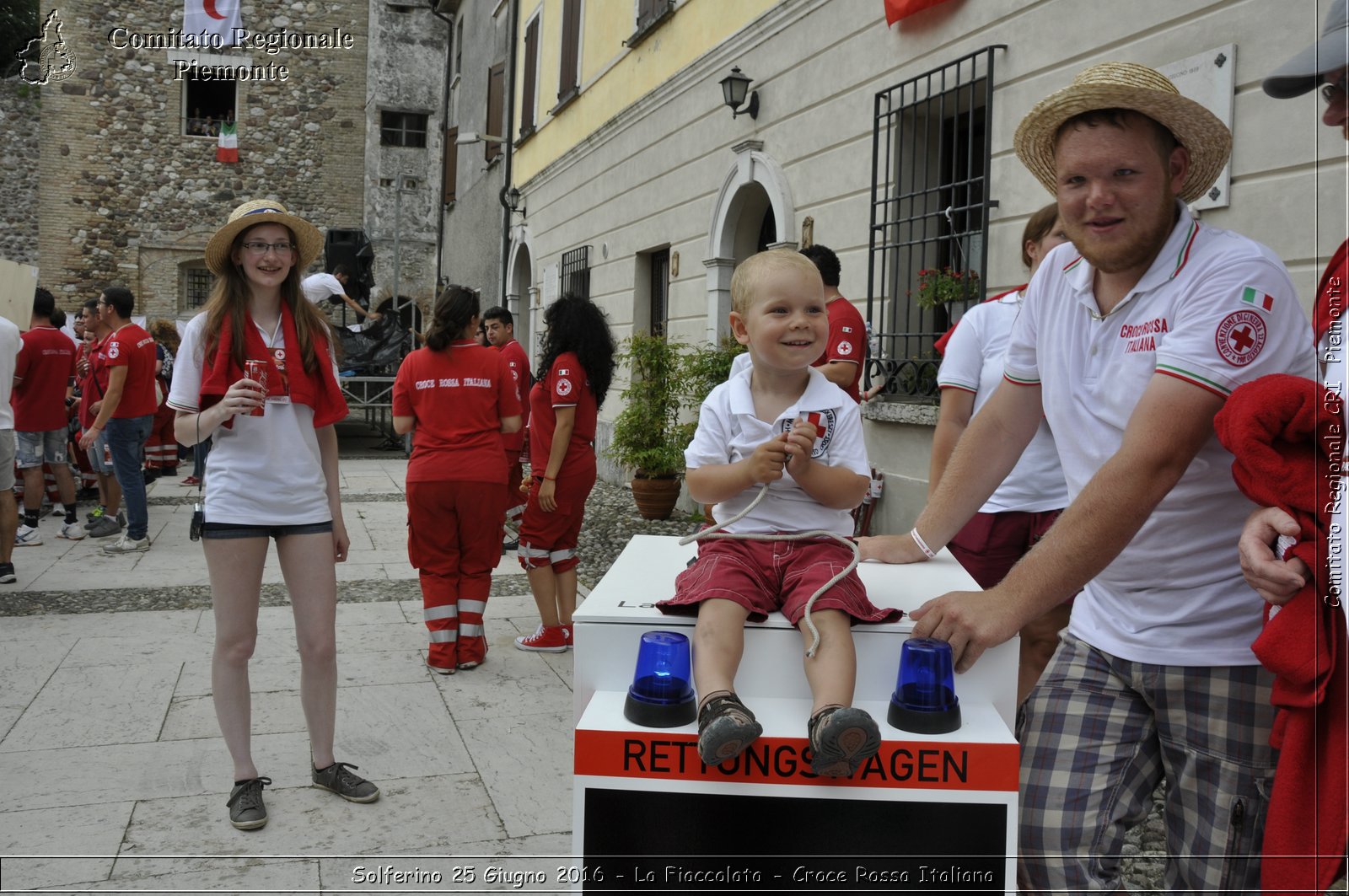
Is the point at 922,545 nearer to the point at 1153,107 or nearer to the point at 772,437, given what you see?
the point at 772,437

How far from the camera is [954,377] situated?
3.85m

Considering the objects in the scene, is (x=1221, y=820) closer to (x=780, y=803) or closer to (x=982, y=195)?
(x=780, y=803)

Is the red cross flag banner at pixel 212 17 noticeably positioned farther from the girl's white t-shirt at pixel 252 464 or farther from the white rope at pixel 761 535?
the white rope at pixel 761 535

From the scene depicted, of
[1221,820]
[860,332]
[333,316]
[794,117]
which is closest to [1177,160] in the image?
[1221,820]

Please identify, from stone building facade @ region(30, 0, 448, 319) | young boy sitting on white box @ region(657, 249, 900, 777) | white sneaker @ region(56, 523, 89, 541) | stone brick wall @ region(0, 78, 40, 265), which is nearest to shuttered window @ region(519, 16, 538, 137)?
stone building facade @ region(30, 0, 448, 319)

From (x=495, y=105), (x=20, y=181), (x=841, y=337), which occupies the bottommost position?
(x=841, y=337)

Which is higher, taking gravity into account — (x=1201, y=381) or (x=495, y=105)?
(x=495, y=105)

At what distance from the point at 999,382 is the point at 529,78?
55.2 feet

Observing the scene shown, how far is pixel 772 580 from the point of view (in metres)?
2.21

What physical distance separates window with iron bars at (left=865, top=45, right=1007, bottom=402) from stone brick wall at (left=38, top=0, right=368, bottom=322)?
69.6 ft

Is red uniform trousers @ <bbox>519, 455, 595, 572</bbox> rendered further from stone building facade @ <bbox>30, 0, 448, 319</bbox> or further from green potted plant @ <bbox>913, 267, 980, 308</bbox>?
stone building facade @ <bbox>30, 0, 448, 319</bbox>

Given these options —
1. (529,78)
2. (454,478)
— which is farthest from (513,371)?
(529,78)

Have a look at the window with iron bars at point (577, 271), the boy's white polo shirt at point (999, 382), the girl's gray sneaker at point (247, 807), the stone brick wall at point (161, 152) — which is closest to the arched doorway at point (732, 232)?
the window with iron bars at point (577, 271)

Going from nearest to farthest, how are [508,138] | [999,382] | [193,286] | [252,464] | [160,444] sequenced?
[999,382] → [252,464] → [160,444] → [508,138] → [193,286]
